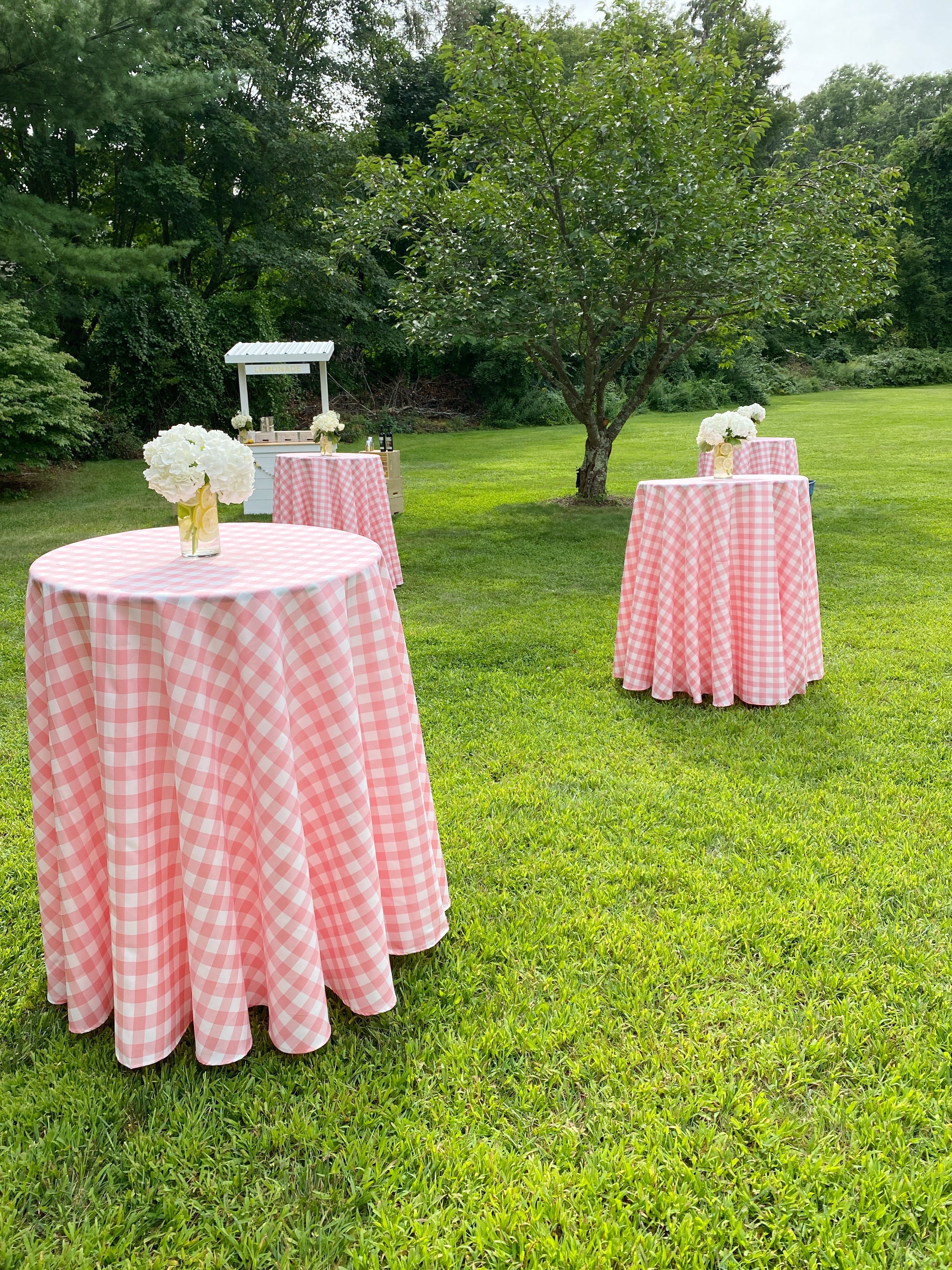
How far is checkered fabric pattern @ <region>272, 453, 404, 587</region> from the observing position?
21.2ft

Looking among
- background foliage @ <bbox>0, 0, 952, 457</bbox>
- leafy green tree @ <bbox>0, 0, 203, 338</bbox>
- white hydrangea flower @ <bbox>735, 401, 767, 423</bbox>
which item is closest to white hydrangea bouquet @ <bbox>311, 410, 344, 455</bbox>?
background foliage @ <bbox>0, 0, 952, 457</bbox>

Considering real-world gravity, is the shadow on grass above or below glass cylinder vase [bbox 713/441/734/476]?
below

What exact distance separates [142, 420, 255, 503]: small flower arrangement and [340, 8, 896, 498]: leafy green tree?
256 inches

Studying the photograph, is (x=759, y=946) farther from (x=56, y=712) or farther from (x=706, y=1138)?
(x=56, y=712)

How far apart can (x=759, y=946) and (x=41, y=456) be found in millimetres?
11935

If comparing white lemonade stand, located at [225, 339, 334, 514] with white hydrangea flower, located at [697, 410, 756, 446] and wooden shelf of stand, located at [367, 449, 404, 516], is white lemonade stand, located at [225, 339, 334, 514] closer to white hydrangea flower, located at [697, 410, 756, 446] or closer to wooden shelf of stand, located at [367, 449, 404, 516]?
wooden shelf of stand, located at [367, 449, 404, 516]

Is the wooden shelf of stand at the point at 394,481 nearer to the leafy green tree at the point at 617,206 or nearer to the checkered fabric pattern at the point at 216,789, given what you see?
the leafy green tree at the point at 617,206

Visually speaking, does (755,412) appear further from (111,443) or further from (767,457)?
(111,443)

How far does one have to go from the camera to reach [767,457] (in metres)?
7.97

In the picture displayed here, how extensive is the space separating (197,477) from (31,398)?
35.0ft

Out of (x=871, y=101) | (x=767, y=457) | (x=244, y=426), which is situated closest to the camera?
(x=767, y=457)

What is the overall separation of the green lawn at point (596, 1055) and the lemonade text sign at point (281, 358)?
7750mm

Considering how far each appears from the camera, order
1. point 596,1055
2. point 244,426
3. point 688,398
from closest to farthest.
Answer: point 596,1055, point 244,426, point 688,398

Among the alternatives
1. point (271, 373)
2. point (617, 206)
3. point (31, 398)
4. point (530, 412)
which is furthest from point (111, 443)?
point (617, 206)
